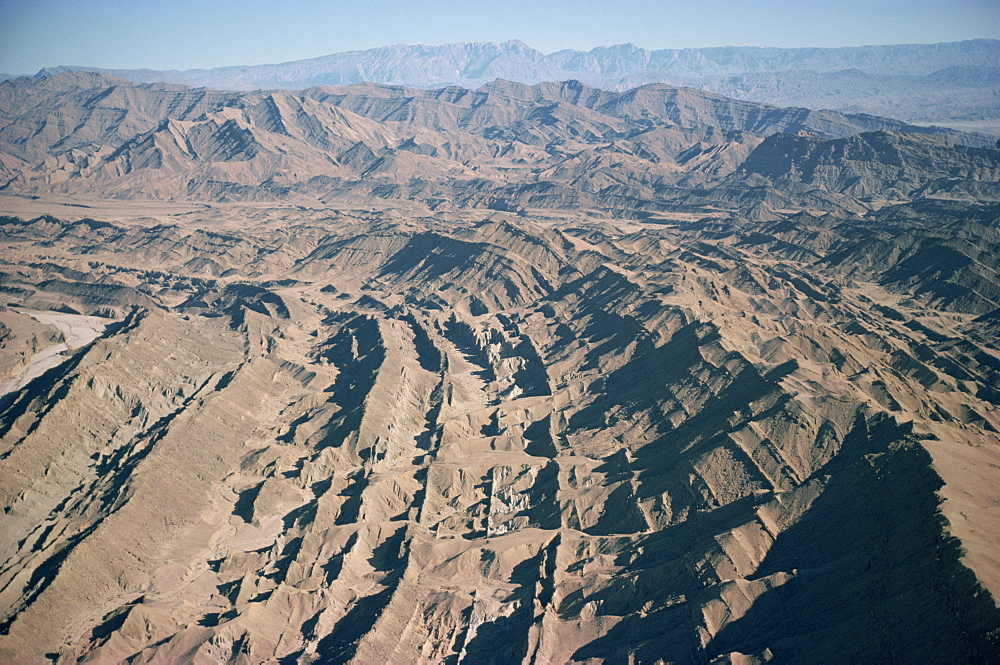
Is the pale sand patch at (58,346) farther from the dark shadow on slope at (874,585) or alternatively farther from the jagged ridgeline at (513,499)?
the dark shadow on slope at (874,585)

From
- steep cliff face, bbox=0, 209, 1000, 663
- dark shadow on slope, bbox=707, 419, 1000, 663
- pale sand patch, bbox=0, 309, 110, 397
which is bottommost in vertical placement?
pale sand patch, bbox=0, 309, 110, 397

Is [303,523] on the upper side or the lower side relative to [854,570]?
lower

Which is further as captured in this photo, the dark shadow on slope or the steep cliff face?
the steep cliff face

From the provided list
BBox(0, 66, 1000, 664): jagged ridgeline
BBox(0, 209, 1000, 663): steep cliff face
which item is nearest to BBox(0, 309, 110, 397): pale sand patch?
BBox(0, 66, 1000, 664): jagged ridgeline

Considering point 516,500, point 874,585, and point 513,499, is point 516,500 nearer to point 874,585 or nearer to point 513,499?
point 513,499

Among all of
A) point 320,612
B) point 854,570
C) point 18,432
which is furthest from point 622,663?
point 18,432

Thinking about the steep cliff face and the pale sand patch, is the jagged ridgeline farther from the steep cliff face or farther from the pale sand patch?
the pale sand patch

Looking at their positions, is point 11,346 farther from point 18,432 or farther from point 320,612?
point 320,612

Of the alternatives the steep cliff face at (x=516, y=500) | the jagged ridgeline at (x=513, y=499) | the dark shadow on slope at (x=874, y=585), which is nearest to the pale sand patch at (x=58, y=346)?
the jagged ridgeline at (x=513, y=499)
